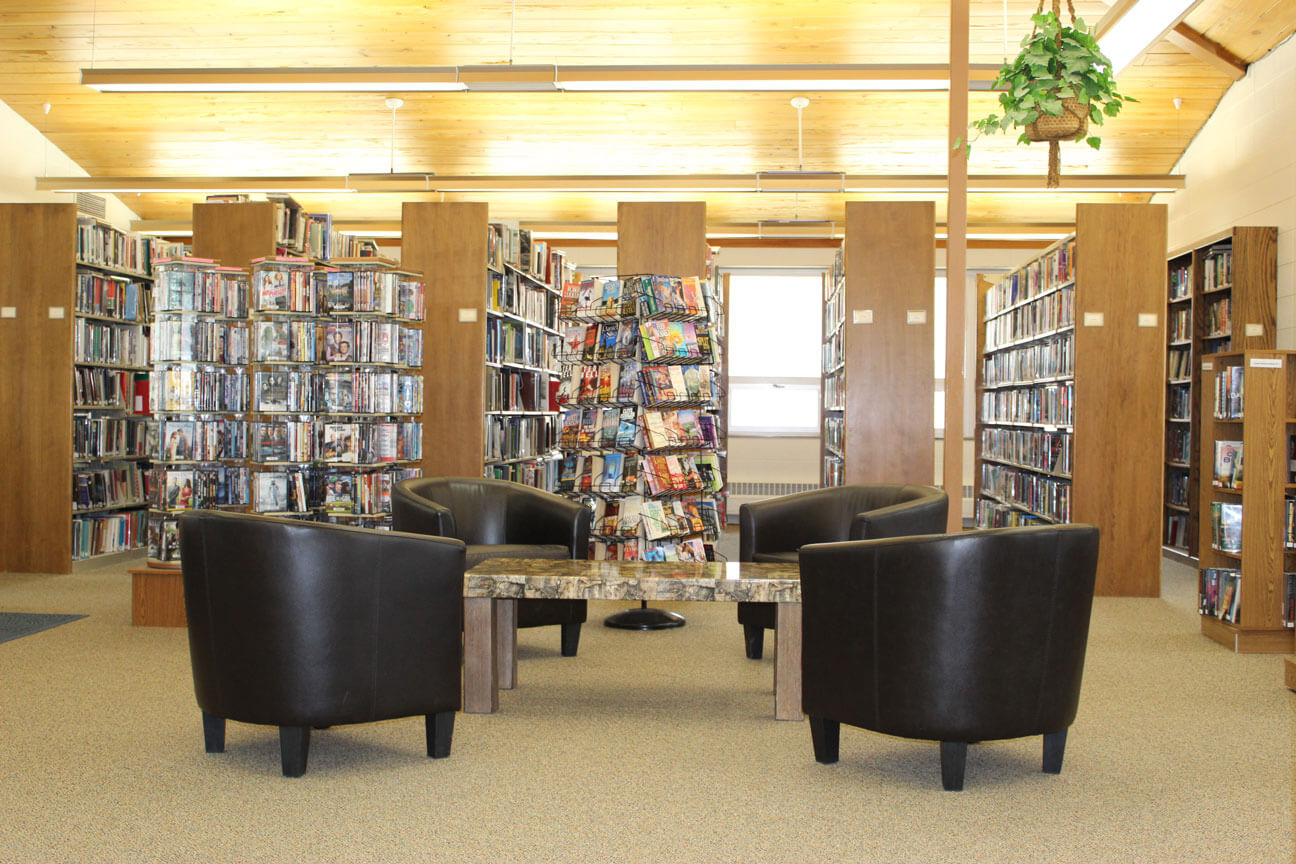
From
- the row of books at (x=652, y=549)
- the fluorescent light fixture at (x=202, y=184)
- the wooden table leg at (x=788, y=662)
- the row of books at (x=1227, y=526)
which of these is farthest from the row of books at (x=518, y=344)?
the row of books at (x=1227, y=526)

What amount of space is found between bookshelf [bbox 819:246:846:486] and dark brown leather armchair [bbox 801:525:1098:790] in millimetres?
4785

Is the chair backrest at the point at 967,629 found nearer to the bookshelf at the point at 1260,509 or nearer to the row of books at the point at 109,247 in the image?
the bookshelf at the point at 1260,509

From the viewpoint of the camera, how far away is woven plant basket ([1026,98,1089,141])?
12.6 ft

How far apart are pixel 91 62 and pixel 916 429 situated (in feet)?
22.8

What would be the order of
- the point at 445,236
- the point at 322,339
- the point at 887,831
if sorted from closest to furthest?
the point at 887,831 < the point at 322,339 < the point at 445,236

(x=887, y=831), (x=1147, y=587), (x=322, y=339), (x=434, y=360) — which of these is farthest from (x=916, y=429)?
(x=887, y=831)

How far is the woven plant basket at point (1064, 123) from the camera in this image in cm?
383

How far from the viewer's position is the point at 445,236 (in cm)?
744

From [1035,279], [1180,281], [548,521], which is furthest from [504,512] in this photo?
[1180,281]

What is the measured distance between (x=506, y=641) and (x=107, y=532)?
5.20m

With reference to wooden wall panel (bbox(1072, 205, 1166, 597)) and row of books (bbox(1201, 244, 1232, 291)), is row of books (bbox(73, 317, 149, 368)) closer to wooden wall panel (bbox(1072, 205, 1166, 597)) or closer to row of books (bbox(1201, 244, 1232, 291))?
wooden wall panel (bbox(1072, 205, 1166, 597))

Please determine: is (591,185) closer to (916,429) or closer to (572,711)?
(916,429)

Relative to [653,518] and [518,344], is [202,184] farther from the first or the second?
[653,518]

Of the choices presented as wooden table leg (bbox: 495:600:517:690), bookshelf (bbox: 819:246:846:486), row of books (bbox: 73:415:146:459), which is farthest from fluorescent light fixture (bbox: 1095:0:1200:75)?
row of books (bbox: 73:415:146:459)
